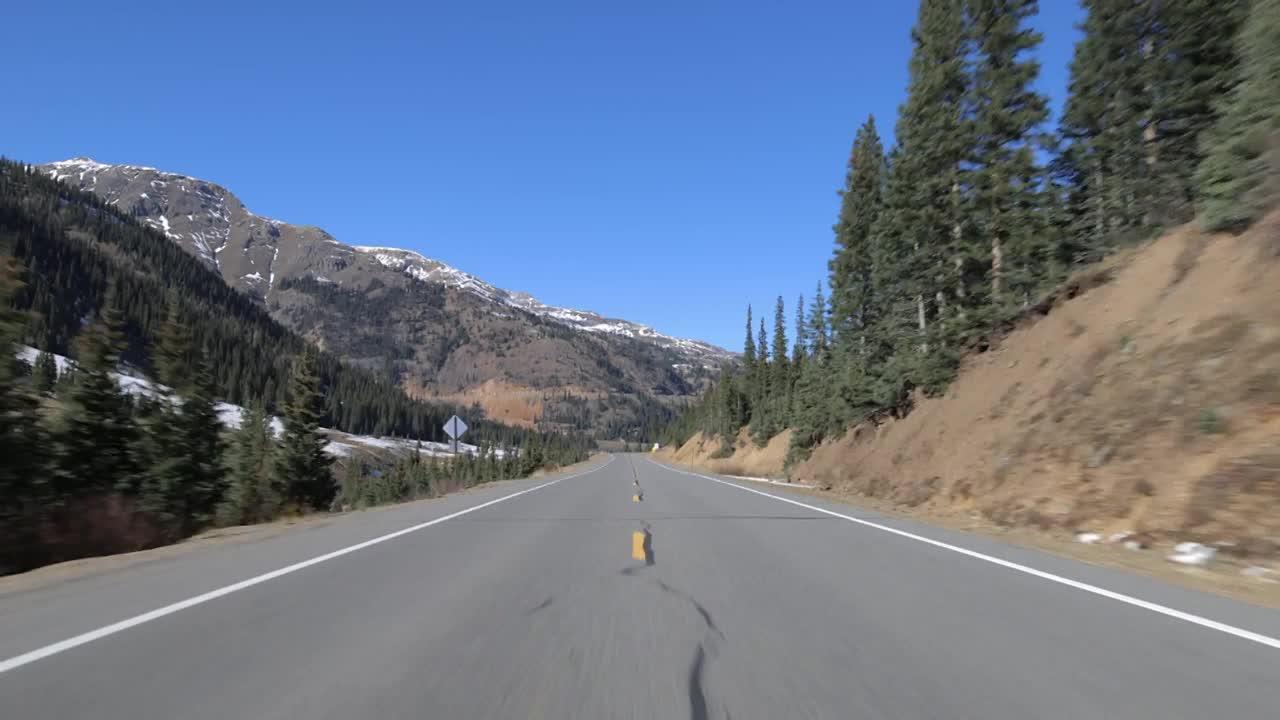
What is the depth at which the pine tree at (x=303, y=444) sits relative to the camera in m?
46.2

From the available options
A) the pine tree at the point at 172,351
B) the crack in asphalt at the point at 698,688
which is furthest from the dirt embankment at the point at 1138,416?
the pine tree at the point at 172,351

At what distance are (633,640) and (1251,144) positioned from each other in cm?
1697

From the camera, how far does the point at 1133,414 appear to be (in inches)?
535

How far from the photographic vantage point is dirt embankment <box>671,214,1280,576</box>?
1016cm

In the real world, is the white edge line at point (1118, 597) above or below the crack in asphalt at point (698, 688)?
above

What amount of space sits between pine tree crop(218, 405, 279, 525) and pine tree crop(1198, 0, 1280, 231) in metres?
26.7

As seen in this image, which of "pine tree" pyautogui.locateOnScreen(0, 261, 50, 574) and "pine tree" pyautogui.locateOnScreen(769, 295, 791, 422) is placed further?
"pine tree" pyautogui.locateOnScreen(769, 295, 791, 422)

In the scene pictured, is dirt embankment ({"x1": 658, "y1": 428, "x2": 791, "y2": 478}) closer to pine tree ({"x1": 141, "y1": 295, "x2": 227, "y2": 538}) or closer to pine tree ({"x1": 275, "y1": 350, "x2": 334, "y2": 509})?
pine tree ({"x1": 275, "y1": 350, "x2": 334, "y2": 509})

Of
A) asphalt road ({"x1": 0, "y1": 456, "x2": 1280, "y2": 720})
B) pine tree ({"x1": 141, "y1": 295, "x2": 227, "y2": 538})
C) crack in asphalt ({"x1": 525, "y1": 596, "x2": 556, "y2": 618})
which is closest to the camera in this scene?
asphalt road ({"x1": 0, "y1": 456, "x2": 1280, "y2": 720})

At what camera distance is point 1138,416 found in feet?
44.0

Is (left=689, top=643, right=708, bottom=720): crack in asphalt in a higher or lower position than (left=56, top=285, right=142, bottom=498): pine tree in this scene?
lower

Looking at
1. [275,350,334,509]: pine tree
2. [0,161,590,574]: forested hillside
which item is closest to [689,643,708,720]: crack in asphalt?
[0,161,590,574]: forested hillside

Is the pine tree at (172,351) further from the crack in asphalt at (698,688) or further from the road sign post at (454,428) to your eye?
the crack in asphalt at (698,688)

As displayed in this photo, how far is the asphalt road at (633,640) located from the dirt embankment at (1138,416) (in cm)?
294
